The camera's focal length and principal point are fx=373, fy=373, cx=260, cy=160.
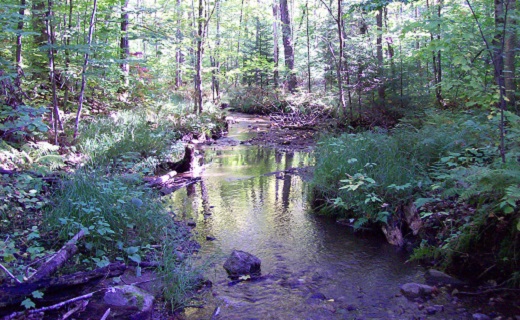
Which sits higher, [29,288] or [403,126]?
[403,126]

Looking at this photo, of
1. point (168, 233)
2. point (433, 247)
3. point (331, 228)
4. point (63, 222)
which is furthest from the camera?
point (331, 228)

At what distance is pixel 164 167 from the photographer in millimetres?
9258

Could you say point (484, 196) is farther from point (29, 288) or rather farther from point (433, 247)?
point (29, 288)

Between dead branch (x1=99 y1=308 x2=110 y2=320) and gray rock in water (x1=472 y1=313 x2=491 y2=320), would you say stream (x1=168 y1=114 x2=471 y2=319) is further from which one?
dead branch (x1=99 y1=308 x2=110 y2=320)

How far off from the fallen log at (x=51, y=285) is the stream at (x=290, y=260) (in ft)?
2.70

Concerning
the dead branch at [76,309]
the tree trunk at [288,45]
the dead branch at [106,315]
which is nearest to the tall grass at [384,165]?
the dead branch at [106,315]

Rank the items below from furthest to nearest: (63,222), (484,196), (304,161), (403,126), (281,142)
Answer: (281,142) < (304,161) < (403,126) < (484,196) < (63,222)

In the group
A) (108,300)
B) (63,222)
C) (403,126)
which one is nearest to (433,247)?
(108,300)

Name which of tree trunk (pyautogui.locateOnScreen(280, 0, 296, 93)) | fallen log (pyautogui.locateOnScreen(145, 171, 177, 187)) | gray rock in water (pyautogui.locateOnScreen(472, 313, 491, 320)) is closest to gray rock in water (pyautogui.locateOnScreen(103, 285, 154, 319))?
gray rock in water (pyautogui.locateOnScreen(472, 313, 491, 320))

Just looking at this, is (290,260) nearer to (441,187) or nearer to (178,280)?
(178,280)

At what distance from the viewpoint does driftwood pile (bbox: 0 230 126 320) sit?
111 inches

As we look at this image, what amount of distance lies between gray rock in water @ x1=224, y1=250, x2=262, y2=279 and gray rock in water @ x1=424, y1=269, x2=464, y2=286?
6.34 ft

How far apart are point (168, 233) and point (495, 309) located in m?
3.80

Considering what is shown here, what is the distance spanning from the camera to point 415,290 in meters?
3.88
